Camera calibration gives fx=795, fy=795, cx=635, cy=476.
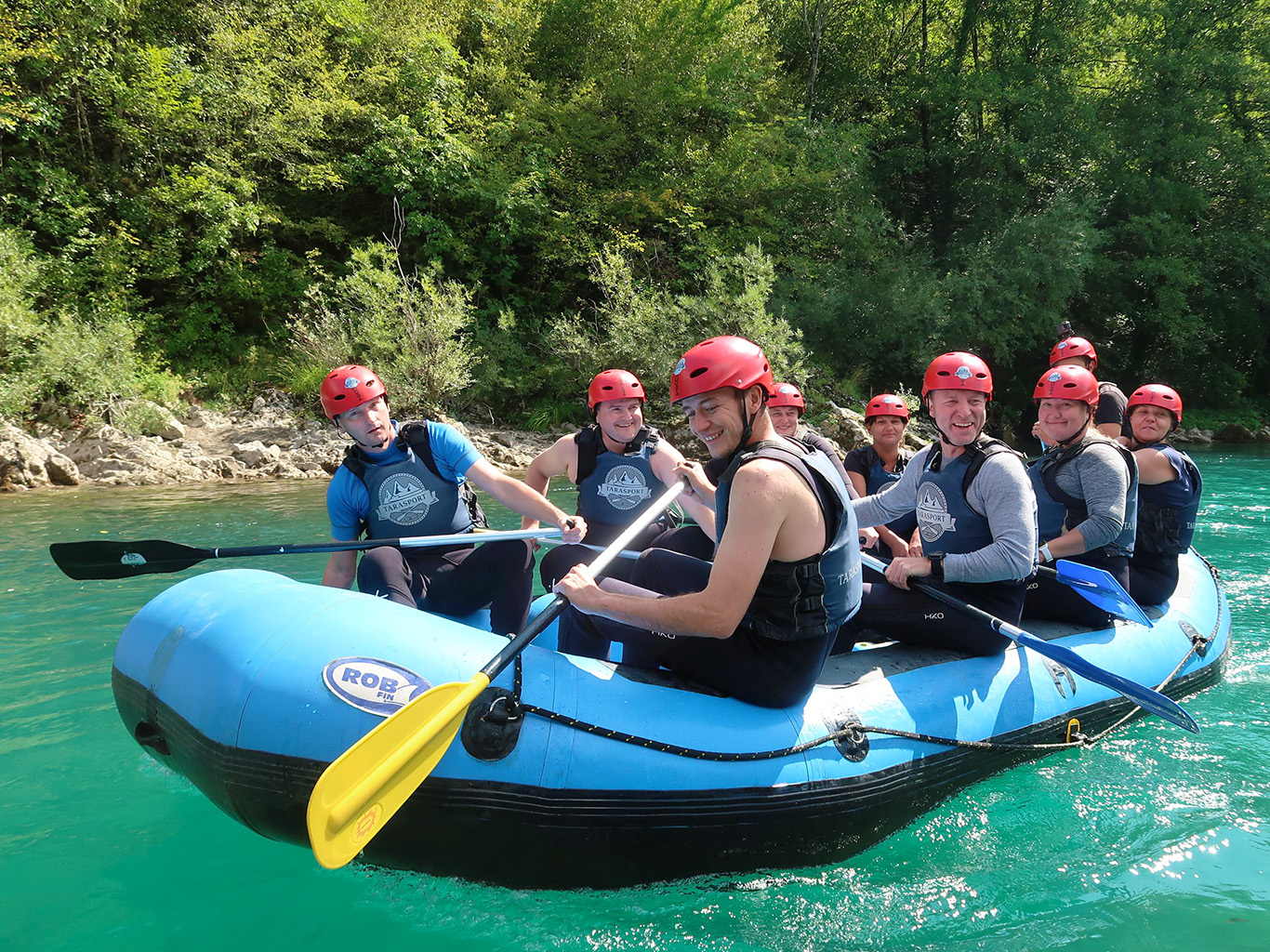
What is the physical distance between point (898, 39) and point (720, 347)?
75.7 ft

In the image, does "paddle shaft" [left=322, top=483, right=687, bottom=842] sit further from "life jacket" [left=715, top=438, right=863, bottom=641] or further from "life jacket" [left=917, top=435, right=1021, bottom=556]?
"life jacket" [left=917, top=435, right=1021, bottom=556]

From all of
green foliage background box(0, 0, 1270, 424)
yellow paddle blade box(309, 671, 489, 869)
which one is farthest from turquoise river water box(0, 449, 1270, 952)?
green foliage background box(0, 0, 1270, 424)

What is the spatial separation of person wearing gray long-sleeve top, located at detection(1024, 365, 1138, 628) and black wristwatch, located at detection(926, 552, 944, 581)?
0.95 metres

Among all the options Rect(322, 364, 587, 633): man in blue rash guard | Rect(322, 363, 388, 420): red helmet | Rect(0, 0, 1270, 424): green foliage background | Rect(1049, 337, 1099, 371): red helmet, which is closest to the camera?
Rect(322, 363, 388, 420): red helmet

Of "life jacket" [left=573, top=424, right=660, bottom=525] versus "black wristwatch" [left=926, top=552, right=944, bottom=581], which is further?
"life jacket" [left=573, top=424, right=660, bottom=525]

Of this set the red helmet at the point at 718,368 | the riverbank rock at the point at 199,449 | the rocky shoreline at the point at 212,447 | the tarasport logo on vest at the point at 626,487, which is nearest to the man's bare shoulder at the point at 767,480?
the red helmet at the point at 718,368

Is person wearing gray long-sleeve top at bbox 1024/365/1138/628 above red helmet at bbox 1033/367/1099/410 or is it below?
below

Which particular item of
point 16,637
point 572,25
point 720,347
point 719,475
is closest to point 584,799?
point 719,475

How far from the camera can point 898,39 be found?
841 inches

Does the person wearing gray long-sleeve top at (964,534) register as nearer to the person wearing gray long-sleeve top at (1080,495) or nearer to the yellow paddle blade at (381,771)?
the person wearing gray long-sleeve top at (1080,495)

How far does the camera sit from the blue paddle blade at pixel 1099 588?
371 cm

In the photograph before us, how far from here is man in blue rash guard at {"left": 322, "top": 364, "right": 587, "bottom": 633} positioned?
12.5ft

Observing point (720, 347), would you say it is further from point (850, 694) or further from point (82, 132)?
point (82, 132)

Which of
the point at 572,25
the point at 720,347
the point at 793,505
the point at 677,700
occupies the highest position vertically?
the point at 572,25
